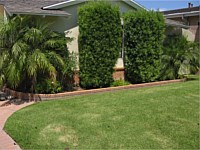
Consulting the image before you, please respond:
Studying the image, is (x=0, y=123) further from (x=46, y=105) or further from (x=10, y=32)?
(x=10, y=32)

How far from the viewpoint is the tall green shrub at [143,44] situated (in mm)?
12484

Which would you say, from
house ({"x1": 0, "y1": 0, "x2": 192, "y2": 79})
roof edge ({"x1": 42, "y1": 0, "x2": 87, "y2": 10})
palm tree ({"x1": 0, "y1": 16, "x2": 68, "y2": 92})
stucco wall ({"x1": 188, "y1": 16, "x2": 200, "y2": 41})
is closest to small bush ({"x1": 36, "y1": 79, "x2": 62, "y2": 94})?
palm tree ({"x1": 0, "y1": 16, "x2": 68, "y2": 92})

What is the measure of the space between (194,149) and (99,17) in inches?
288

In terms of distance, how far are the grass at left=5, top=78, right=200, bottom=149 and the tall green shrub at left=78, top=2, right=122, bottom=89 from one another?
224 cm

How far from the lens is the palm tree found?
8.99 m

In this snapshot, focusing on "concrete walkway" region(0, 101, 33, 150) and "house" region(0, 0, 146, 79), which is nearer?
"concrete walkway" region(0, 101, 33, 150)

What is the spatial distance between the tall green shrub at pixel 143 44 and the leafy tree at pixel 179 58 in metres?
0.78

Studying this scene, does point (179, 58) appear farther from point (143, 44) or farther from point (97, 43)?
point (97, 43)

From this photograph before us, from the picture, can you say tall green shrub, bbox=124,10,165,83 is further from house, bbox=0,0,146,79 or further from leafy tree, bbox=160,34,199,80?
house, bbox=0,0,146,79

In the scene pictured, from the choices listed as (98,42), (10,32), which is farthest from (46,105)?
(98,42)

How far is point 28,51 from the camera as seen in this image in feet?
30.8

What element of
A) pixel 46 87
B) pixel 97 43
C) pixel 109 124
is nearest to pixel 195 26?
pixel 97 43

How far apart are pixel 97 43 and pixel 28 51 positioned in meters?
3.04

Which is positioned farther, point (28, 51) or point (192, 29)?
point (192, 29)
